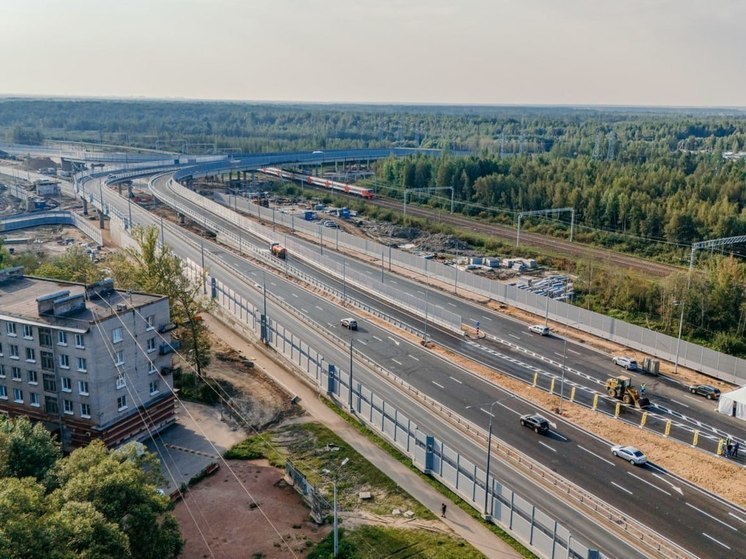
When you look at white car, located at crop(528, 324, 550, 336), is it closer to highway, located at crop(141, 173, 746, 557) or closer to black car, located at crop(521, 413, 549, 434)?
highway, located at crop(141, 173, 746, 557)

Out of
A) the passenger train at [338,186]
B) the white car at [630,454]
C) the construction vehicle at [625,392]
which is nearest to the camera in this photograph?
the white car at [630,454]

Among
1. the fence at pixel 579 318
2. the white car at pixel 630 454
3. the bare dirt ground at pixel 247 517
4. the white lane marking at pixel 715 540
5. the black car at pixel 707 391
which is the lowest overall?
the bare dirt ground at pixel 247 517

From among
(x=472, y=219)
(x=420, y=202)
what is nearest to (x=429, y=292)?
(x=472, y=219)

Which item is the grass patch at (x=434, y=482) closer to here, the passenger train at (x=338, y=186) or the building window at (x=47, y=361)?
the building window at (x=47, y=361)

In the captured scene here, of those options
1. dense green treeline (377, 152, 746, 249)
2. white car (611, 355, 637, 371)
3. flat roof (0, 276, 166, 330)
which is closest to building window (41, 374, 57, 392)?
flat roof (0, 276, 166, 330)

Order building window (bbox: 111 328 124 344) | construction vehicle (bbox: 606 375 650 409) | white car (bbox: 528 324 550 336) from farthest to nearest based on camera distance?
white car (bbox: 528 324 550 336) → construction vehicle (bbox: 606 375 650 409) → building window (bbox: 111 328 124 344)

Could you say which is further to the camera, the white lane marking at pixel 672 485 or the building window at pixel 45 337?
the building window at pixel 45 337

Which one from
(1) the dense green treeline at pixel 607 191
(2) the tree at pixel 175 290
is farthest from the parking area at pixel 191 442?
(1) the dense green treeline at pixel 607 191

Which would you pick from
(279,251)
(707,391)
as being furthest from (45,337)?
(279,251)
